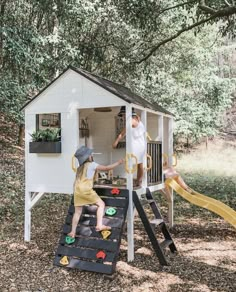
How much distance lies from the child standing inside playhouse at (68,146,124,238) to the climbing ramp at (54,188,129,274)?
0.41 ft

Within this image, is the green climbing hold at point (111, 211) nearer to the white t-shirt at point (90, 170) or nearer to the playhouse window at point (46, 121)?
the white t-shirt at point (90, 170)

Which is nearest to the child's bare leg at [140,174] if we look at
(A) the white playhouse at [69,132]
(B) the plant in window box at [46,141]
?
(A) the white playhouse at [69,132]

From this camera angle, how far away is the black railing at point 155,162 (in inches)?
248

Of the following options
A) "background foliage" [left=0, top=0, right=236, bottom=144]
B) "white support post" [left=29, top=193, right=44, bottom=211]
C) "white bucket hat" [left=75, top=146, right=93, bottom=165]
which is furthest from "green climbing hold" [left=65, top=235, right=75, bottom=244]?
"background foliage" [left=0, top=0, right=236, bottom=144]

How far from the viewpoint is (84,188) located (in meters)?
5.25

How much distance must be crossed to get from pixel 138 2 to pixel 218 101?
941 centimetres

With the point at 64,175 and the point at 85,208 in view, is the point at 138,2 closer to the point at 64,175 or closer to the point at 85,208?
the point at 64,175

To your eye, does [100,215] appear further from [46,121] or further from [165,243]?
[46,121]

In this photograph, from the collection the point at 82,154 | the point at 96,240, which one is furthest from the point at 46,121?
the point at 96,240

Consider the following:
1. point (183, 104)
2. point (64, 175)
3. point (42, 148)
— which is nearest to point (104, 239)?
point (64, 175)

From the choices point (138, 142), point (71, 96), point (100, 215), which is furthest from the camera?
point (71, 96)

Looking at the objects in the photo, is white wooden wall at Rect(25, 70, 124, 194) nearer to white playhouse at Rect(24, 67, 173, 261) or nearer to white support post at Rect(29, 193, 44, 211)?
white playhouse at Rect(24, 67, 173, 261)

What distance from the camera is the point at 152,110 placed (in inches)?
245

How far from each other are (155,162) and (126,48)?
5.22 m
